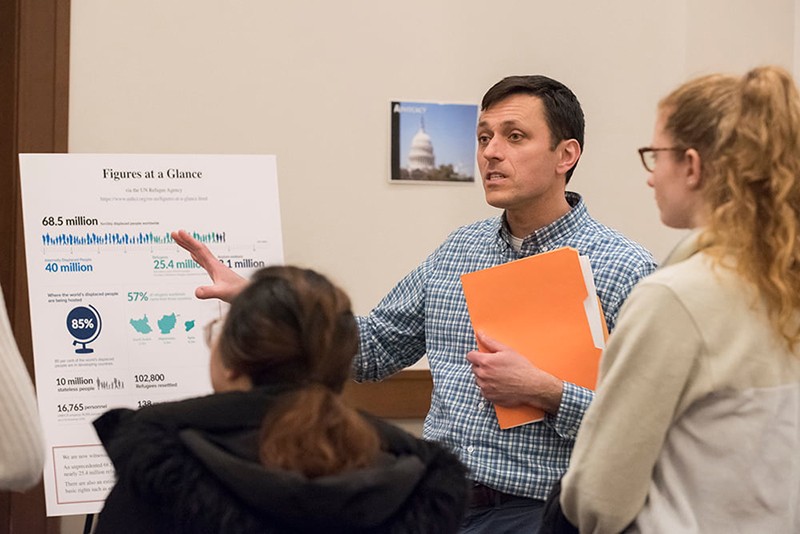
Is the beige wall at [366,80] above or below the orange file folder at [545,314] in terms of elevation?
above

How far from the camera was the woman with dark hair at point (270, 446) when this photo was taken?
135cm

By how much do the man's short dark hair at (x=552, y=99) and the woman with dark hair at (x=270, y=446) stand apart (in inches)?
47.3

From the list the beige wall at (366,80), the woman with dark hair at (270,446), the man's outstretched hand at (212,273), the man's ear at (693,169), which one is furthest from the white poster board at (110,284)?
the man's ear at (693,169)

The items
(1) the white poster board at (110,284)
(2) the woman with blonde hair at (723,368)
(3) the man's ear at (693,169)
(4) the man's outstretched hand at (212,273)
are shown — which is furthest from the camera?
(1) the white poster board at (110,284)

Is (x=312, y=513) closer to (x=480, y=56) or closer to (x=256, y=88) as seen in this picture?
(x=256, y=88)

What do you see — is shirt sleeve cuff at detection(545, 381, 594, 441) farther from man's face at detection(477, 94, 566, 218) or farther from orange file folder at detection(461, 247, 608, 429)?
man's face at detection(477, 94, 566, 218)

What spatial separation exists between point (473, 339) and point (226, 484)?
113 centimetres

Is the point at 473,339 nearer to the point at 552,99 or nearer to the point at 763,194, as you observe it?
the point at 552,99

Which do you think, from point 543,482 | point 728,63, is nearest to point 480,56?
point 728,63

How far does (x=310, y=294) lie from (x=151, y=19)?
1963mm

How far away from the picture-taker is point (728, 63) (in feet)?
11.8

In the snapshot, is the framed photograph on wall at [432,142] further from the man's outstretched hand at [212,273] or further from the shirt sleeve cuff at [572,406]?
the shirt sleeve cuff at [572,406]

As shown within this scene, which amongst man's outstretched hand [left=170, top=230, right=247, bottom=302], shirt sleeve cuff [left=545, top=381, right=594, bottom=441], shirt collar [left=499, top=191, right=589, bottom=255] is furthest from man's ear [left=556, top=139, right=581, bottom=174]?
man's outstretched hand [left=170, top=230, right=247, bottom=302]

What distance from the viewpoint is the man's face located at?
244 centimetres
